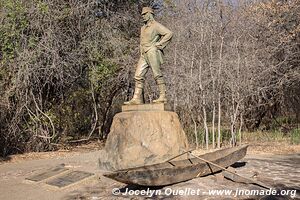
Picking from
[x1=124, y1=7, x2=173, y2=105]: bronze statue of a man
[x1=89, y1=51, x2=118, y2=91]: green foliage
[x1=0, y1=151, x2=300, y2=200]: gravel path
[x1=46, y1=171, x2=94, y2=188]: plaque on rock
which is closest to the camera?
[x1=0, y1=151, x2=300, y2=200]: gravel path

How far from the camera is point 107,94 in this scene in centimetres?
1700

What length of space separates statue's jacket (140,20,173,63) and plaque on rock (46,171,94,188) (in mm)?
3027

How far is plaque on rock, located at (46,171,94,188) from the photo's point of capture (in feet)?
24.1

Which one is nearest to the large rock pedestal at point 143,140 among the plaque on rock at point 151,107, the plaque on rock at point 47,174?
the plaque on rock at point 151,107

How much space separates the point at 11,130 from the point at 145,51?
6624mm

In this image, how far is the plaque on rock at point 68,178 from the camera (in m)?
7.33

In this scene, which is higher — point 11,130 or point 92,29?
point 92,29

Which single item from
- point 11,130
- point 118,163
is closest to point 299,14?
point 118,163

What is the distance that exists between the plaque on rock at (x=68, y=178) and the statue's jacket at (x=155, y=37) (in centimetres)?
303

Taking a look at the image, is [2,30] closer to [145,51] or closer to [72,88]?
[72,88]

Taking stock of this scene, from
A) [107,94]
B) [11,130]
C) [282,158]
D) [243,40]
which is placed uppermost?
[243,40]

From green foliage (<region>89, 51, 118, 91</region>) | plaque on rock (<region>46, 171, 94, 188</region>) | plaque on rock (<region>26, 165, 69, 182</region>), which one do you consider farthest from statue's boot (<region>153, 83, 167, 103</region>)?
green foliage (<region>89, 51, 118, 91</region>)

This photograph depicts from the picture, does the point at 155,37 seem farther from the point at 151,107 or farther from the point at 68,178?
the point at 68,178

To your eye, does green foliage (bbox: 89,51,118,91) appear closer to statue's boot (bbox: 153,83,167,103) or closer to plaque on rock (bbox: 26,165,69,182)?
statue's boot (bbox: 153,83,167,103)
